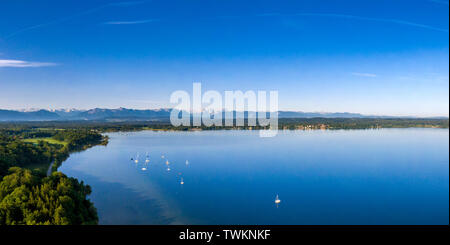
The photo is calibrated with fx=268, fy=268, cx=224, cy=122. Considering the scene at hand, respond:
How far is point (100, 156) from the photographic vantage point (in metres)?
14.1

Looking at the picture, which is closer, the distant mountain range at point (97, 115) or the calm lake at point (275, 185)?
the calm lake at point (275, 185)

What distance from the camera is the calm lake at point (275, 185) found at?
6.23 meters

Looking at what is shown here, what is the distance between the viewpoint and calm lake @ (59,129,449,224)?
20.4 ft

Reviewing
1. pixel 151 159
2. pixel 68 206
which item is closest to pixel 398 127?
pixel 151 159

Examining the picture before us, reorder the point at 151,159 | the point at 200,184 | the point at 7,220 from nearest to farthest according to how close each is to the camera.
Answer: the point at 7,220
the point at 200,184
the point at 151,159

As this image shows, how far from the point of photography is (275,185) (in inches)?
335

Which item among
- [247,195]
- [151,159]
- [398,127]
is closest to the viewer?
[247,195]

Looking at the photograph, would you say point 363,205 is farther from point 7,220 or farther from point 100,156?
point 100,156

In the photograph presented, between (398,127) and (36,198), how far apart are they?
25.5 meters

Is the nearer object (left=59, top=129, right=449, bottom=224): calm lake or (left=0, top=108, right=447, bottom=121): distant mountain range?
(left=59, top=129, right=449, bottom=224): calm lake

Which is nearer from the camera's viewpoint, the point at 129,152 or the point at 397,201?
the point at 397,201

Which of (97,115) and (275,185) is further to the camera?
(97,115)
